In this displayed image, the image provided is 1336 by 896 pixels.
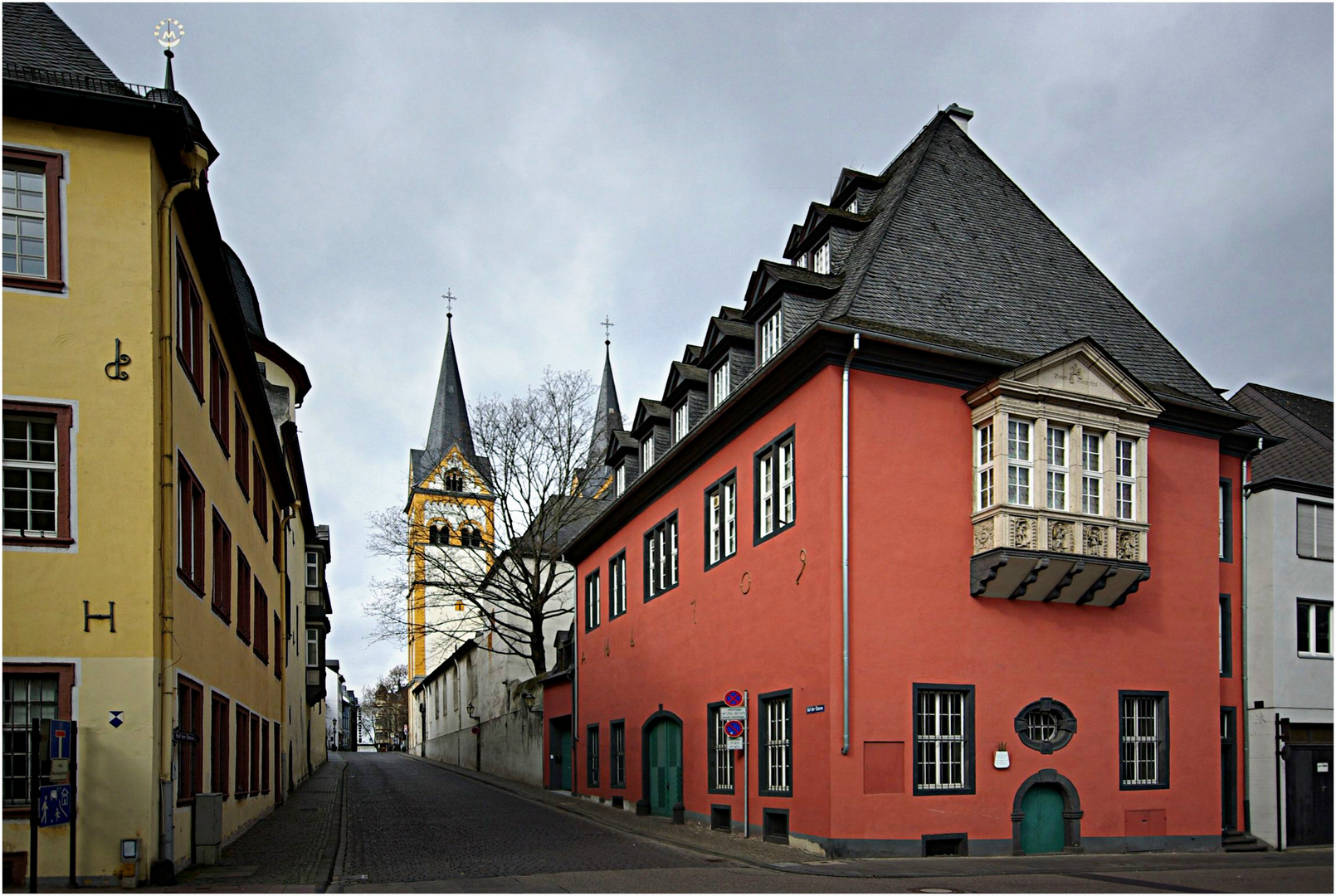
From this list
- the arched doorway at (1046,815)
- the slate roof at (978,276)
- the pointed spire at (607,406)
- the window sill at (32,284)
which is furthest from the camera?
the pointed spire at (607,406)

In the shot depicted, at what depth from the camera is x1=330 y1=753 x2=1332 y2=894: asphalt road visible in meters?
13.7

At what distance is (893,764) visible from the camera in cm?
1716

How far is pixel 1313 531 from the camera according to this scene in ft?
77.0

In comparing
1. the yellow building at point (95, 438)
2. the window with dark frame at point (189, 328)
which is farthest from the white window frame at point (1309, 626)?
the window with dark frame at point (189, 328)

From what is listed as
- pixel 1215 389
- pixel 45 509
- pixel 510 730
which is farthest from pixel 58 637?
pixel 510 730

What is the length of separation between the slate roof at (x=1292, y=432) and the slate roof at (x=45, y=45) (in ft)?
68.4

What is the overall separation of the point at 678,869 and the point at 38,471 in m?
9.26

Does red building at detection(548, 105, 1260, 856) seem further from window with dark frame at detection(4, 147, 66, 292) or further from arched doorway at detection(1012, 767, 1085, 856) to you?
window with dark frame at detection(4, 147, 66, 292)

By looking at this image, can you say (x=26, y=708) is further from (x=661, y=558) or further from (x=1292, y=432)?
(x=1292, y=432)

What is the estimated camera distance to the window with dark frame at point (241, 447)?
2117cm

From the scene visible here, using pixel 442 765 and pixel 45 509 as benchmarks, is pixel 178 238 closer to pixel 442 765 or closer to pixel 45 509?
pixel 45 509

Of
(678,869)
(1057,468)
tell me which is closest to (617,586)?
(1057,468)

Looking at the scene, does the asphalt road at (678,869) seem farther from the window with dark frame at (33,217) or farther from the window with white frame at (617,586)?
the window with white frame at (617,586)

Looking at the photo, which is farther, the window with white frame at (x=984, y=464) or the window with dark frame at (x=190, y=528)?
the window with white frame at (x=984, y=464)
